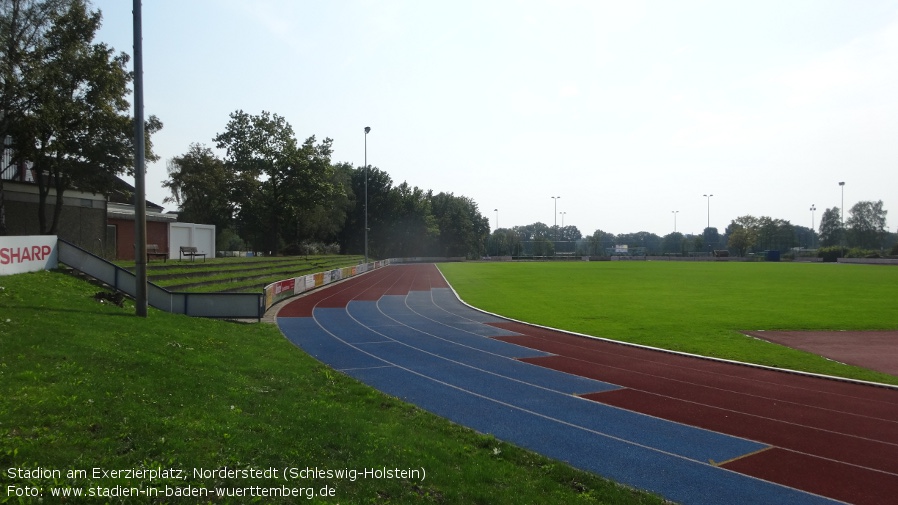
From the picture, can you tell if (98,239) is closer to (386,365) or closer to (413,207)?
(386,365)

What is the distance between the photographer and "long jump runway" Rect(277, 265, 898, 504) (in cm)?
714

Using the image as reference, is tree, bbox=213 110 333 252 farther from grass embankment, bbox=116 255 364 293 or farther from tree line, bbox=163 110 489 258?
grass embankment, bbox=116 255 364 293

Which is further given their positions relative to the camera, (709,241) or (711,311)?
(709,241)

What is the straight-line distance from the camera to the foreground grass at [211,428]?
471 centimetres

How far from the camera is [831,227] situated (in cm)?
14738

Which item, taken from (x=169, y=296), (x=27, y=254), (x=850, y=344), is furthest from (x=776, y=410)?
(x=27, y=254)

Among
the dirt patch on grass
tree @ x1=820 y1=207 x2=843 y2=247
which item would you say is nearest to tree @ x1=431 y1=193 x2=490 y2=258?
tree @ x1=820 y1=207 x2=843 y2=247

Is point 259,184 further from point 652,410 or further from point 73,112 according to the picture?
point 652,410

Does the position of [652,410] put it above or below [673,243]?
below

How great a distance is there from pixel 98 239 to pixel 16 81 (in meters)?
9.40

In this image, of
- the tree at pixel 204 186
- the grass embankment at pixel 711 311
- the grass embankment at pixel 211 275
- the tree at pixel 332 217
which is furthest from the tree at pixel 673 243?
the grass embankment at pixel 211 275

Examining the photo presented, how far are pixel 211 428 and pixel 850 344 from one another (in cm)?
1899

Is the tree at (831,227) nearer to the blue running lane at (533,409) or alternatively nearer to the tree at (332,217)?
the tree at (332,217)

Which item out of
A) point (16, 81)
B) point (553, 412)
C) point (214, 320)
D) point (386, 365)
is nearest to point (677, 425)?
point (553, 412)
